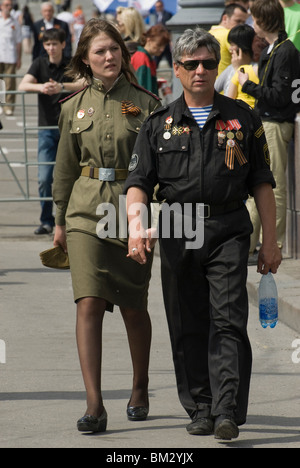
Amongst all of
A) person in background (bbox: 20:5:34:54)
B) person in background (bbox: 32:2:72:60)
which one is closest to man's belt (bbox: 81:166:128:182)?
person in background (bbox: 32:2:72:60)

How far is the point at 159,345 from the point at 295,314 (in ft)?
3.24

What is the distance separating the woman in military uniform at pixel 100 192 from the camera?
5.51 meters

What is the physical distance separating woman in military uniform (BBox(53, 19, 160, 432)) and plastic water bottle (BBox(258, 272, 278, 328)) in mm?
570

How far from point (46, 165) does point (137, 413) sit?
6279 mm

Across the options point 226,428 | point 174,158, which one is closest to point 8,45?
point 174,158

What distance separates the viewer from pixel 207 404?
5418mm

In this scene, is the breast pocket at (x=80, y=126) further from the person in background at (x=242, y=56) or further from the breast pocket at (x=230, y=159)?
the person in background at (x=242, y=56)

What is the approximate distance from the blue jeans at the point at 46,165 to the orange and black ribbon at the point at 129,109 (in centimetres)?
592

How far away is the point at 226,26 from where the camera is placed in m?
10.6

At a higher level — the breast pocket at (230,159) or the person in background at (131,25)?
the breast pocket at (230,159)

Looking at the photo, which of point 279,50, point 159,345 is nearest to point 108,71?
point 159,345

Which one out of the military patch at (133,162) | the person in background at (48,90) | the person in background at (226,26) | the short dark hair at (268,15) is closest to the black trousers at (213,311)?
the military patch at (133,162)

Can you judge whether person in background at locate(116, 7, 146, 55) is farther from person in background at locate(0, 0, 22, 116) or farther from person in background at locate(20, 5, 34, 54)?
person in background at locate(20, 5, 34, 54)

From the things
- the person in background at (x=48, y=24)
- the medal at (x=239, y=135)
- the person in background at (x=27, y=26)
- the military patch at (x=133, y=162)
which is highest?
the medal at (x=239, y=135)
